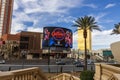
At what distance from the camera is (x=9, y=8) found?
168750 millimetres

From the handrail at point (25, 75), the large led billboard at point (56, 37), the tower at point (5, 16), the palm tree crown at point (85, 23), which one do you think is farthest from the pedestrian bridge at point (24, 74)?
the tower at point (5, 16)

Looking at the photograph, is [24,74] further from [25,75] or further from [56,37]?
[56,37]

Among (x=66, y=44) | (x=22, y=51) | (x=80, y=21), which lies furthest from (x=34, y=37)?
(x=80, y=21)

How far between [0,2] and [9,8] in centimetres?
877

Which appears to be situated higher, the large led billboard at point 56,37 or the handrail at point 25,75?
the large led billboard at point 56,37

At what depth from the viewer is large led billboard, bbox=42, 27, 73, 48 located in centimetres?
9956

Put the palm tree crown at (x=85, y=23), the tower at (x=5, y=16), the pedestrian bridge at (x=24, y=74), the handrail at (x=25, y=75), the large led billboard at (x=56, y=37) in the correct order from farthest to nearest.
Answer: the tower at (x=5, y=16)
the large led billboard at (x=56, y=37)
the palm tree crown at (x=85, y=23)
the handrail at (x=25, y=75)
the pedestrian bridge at (x=24, y=74)

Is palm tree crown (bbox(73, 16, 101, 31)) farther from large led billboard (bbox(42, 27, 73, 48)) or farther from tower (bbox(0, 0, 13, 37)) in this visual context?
tower (bbox(0, 0, 13, 37))

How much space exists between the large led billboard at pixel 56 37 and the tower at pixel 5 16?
6825cm

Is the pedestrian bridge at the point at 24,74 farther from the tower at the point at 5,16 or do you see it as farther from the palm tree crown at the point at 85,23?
the tower at the point at 5,16

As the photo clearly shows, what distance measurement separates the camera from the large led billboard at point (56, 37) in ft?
327

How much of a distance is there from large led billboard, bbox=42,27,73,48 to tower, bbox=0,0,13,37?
68.3 meters

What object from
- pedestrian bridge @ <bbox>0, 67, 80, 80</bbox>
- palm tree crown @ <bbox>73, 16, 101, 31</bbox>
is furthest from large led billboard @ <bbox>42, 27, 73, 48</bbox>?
pedestrian bridge @ <bbox>0, 67, 80, 80</bbox>

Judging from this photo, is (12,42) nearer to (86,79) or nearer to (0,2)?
(0,2)
